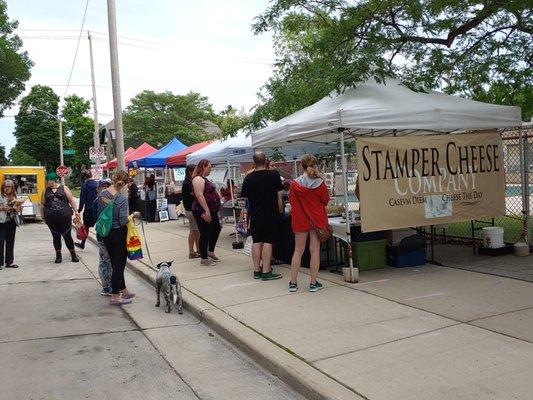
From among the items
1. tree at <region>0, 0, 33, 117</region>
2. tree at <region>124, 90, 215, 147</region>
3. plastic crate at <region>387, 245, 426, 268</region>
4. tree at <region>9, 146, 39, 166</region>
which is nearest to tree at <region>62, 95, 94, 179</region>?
tree at <region>9, 146, 39, 166</region>

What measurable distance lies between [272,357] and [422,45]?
811cm

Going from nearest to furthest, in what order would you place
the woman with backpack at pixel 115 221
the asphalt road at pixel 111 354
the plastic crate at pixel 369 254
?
the asphalt road at pixel 111 354
the woman with backpack at pixel 115 221
the plastic crate at pixel 369 254

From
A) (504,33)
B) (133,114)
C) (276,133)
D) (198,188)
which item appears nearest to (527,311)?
(276,133)

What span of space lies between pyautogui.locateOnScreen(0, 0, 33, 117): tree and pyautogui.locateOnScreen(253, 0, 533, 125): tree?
27437mm

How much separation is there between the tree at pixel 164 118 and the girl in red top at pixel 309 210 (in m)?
46.8

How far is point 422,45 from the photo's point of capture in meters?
10.6

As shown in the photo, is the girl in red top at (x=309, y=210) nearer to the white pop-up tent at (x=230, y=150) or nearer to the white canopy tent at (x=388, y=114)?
the white canopy tent at (x=388, y=114)

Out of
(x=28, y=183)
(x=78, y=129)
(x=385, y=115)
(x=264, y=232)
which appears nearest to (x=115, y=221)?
(x=264, y=232)

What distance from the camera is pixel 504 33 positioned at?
998 centimetres

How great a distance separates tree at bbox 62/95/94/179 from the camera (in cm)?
6756

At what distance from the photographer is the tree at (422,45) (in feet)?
31.4

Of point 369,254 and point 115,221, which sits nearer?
point 115,221

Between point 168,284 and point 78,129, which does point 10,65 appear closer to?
point 168,284

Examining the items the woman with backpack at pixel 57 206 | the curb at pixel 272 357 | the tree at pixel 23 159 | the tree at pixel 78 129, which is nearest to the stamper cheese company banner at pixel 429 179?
the curb at pixel 272 357
